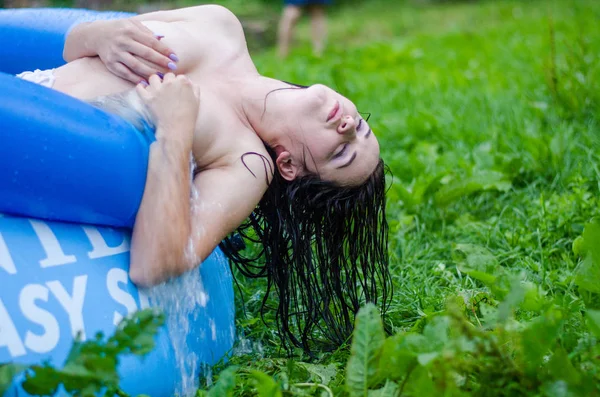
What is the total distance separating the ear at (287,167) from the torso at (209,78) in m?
0.10

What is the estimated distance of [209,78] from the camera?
2.25 metres

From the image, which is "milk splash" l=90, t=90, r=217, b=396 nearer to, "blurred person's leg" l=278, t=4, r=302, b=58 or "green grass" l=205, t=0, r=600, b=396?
"green grass" l=205, t=0, r=600, b=396

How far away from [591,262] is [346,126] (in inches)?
29.1

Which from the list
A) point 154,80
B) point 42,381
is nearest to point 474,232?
point 154,80

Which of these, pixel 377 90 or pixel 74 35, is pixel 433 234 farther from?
pixel 377 90

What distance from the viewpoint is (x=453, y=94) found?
4453 mm

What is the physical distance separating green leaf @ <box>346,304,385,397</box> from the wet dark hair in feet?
1.55

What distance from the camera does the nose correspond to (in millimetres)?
2125

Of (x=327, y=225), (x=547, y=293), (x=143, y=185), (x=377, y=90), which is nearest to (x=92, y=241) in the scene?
(x=143, y=185)

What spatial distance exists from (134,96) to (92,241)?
0.43 meters

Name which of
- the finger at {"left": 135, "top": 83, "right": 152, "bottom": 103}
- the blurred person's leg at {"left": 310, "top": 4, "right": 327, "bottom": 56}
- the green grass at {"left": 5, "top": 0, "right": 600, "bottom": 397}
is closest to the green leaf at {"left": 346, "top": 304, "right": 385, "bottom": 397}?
the green grass at {"left": 5, "top": 0, "right": 600, "bottom": 397}

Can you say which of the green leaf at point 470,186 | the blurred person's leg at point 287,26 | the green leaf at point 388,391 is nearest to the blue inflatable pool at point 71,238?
the green leaf at point 388,391

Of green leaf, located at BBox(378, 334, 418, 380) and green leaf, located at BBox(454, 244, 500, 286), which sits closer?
green leaf, located at BBox(378, 334, 418, 380)

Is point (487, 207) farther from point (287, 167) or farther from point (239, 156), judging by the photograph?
point (239, 156)
